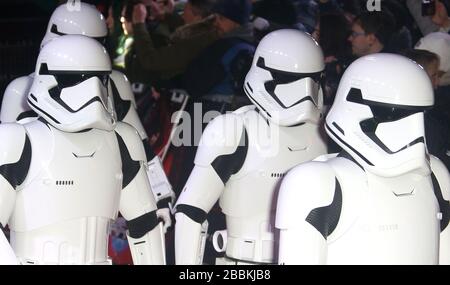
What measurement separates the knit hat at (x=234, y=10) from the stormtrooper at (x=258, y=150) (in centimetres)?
176

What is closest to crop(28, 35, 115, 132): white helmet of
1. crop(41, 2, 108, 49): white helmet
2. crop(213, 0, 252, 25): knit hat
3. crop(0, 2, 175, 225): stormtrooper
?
crop(0, 2, 175, 225): stormtrooper

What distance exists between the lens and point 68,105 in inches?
180

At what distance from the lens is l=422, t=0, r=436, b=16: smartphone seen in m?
7.13

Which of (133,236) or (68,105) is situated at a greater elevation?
(68,105)

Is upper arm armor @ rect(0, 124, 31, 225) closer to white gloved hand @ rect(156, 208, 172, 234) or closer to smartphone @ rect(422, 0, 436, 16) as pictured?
white gloved hand @ rect(156, 208, 172, 234)

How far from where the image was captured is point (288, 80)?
5020 millimetres

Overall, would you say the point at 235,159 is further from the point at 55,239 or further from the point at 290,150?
the point at 55,239

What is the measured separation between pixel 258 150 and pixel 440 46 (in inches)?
68.8

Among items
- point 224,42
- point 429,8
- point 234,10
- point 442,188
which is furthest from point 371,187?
point 429,8

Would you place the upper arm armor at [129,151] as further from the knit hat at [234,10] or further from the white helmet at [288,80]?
the knit hat at [234,10]

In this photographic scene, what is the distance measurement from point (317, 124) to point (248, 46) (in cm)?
156

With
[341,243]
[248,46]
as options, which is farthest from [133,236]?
[248,46]

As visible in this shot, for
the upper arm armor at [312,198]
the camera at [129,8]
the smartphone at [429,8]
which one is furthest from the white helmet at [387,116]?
the camera at [129,8]

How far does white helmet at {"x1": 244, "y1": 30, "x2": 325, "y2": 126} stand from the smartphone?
2.24m
